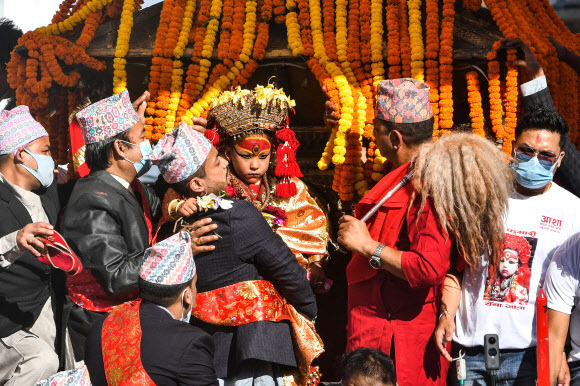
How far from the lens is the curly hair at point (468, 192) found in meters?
3.06

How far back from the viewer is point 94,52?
4730mm

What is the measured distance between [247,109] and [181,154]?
90 centimetres

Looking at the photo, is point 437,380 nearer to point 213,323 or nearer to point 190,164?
point 213,323

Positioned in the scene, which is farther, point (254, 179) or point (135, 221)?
point (254, 179)

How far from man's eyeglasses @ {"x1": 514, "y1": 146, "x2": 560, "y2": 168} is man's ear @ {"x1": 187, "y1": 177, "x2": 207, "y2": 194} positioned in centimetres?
156

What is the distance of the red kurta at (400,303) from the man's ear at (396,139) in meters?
0.18

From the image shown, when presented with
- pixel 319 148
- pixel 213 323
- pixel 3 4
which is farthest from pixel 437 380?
pixel 3 4

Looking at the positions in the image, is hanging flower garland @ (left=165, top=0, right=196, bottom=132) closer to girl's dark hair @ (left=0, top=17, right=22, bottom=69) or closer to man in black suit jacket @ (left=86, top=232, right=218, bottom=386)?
man in black suit jacket @ (left=86, top=232, right=218, bottom=386)

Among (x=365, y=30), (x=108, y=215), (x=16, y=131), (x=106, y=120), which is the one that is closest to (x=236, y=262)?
(x=108, y=215)

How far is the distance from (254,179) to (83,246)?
4.02ft

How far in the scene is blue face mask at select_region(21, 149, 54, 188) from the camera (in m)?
3.95

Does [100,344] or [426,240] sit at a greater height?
[426,240]

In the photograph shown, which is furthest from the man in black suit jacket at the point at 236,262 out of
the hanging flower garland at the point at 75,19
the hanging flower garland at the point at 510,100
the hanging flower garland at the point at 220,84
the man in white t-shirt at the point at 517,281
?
the hanging flower garland at the point at 75,19

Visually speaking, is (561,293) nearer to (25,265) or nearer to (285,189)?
(285,189)
